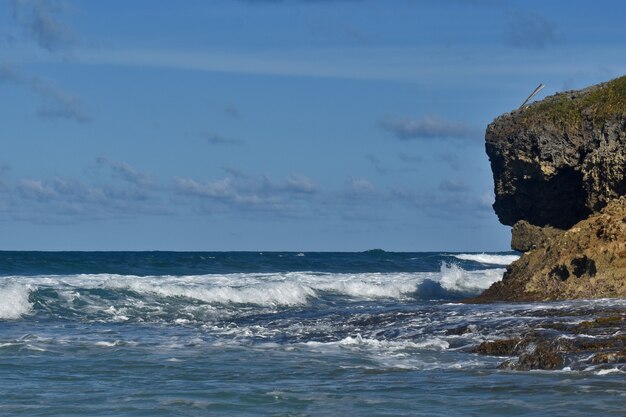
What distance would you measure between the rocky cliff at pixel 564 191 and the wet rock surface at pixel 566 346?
4.11 metres

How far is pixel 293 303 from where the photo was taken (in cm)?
2886

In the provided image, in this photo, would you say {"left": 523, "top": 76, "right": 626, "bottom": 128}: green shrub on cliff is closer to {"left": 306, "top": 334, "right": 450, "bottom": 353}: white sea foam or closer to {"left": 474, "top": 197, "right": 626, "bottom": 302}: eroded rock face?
{"left": 474, "top": 197, "right": 626, "bottom": 302}: eroded rock face

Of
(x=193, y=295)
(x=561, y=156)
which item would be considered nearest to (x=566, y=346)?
(x=561, y=156)

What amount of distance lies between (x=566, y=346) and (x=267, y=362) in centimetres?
401

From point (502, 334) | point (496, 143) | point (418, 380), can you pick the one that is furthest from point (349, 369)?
point (496, 143)

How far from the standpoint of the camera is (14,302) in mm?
24453

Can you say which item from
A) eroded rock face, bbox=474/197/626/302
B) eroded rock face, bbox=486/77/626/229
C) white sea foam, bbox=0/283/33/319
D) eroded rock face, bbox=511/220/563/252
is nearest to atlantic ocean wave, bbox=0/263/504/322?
white sea foam, bbox=0/283/33/319

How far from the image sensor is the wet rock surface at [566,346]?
12.8 meters

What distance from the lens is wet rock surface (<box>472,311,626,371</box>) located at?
42.1ft

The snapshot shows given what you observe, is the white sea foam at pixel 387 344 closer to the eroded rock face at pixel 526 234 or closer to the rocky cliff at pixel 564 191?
the rocky cliff at pixel 564 191

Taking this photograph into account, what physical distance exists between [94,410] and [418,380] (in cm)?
391

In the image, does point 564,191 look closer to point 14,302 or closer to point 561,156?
point 561,156

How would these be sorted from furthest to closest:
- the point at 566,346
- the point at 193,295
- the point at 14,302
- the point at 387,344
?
the point at 193,295, the point at 14,302, the point at 387,344, the point at 566,346

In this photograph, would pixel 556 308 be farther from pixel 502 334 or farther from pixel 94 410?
pixel 94 410
